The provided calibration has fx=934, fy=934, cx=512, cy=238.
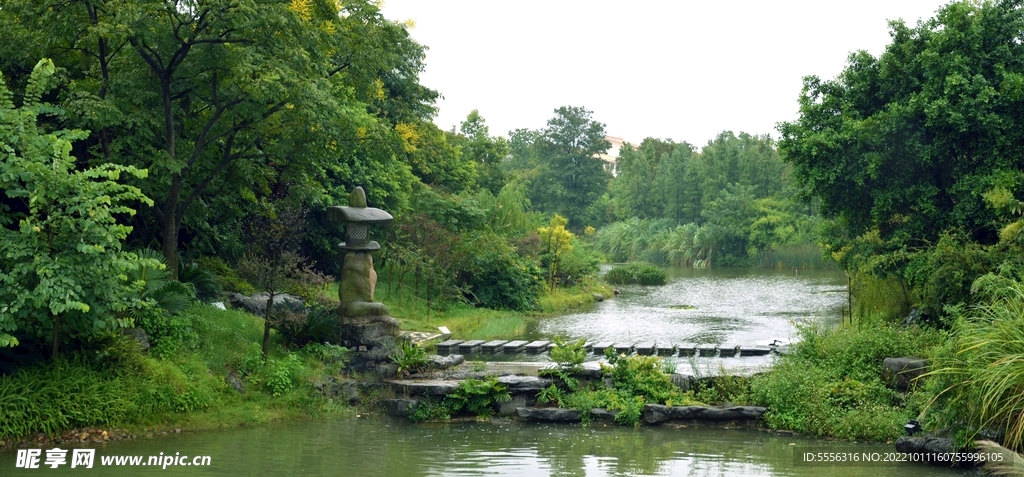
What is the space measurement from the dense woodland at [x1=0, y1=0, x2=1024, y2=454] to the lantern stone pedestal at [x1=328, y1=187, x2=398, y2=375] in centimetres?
92

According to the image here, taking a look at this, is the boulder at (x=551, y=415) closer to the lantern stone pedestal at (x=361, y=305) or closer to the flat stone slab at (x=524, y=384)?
the flat stone slab at (x=524, y=384)

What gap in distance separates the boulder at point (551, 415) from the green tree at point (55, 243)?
499cm

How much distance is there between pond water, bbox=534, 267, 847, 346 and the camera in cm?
2161

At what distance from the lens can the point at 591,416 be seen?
12078 millimetres

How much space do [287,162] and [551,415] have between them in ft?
20.3

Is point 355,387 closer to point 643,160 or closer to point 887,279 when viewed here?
point 887,279

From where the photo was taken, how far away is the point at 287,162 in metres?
15.1

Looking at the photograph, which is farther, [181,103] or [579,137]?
[579,137]

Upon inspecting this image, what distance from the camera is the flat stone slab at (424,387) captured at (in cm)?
1245

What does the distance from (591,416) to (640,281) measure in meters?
29.1

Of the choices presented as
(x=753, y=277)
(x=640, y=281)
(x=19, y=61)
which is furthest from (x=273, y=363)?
(x=753, y=277)

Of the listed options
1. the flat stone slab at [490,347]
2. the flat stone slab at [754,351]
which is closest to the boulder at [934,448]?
the flat stone slab at [754,351]

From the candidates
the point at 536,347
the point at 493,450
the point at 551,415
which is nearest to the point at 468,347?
the point at 536,347

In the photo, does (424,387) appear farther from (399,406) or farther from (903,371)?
(903,371)
